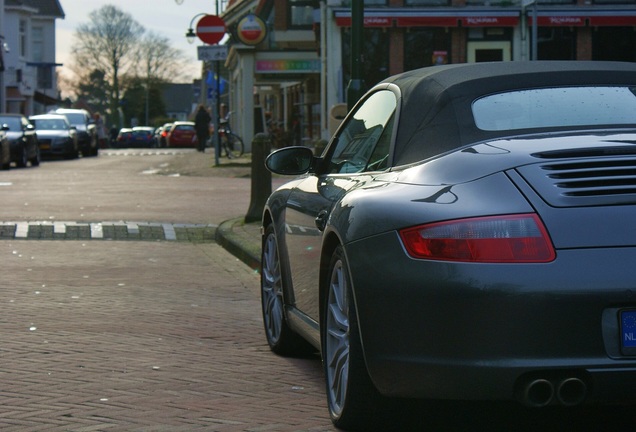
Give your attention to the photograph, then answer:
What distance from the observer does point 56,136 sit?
138 feet

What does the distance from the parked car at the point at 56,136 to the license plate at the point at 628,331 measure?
38050 millimetres

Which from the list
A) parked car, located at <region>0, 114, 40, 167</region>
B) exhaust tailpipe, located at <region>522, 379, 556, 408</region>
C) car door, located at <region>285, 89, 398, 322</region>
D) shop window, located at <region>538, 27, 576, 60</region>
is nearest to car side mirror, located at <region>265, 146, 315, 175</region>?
car door, located at <region>285, 89, 398, 322</region>

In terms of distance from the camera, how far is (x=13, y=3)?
240ft

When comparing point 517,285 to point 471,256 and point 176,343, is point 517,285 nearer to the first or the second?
point 471,256

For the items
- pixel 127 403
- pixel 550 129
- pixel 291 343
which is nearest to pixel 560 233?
pixel 550 129

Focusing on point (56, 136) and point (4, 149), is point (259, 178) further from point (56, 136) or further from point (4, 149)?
point (56, 136)

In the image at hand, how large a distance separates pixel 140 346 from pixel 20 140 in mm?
27520

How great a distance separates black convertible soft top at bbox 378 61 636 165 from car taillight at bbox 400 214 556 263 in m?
0.75

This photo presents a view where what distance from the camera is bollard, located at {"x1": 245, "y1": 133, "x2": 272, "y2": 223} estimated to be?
48.9ft

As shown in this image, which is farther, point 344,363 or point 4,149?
point 4,149

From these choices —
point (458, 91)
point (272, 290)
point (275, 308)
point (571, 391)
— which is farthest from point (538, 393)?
point (272, 290)

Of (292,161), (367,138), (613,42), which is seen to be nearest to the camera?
(367,138)

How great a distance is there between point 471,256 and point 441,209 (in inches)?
8.8

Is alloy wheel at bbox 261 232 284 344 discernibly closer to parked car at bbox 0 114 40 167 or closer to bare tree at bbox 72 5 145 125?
parked car at bbox 0 114 40 167
